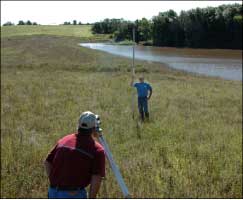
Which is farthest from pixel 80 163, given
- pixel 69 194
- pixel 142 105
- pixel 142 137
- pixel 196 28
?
pixel 196 28

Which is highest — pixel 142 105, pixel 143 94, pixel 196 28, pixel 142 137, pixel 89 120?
pixel 89 120

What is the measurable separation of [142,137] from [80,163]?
794 centimetres

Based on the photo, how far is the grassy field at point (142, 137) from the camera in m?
7.71

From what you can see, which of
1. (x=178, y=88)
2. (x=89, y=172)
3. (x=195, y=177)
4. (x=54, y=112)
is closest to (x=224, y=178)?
(x=195, y=177)

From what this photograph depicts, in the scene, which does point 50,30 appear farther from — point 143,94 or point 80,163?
point 80,163

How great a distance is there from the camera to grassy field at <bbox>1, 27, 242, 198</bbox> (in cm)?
771

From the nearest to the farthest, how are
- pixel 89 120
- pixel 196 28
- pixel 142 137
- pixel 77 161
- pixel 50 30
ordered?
pixel 89 120 < pixel 77 161 < pixel 142 137 < pixel 50 30 < pixel 196 28

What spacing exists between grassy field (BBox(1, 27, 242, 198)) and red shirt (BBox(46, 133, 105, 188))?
9.31ft

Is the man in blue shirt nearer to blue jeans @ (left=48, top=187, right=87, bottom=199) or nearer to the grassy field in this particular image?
the grassy field

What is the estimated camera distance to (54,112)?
16.2 m

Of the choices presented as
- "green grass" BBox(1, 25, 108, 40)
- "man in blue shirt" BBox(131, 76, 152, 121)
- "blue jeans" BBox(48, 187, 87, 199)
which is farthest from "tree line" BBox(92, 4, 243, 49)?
"blue jeans" BBox(48, 187, 87, 199)

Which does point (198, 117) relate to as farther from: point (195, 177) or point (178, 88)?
point (178, 88)

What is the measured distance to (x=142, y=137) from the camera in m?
12.0

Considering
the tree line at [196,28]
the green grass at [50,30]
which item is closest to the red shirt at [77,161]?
the green grass at [50,30]
